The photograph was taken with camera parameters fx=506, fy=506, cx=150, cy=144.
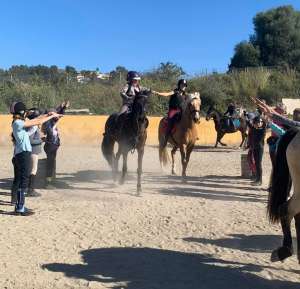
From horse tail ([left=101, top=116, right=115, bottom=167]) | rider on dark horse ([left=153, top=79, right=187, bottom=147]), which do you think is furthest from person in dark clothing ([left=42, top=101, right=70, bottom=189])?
rider on dark horse ([left=153, top=79, right=187, bottom=147])

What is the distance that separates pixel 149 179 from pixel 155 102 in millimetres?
16528

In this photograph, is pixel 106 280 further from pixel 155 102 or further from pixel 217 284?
pixel 155 102

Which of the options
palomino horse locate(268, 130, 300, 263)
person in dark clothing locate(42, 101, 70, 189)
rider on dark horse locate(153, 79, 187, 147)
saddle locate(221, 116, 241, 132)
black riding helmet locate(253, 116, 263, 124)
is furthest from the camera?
saddle locate(221, 116, 241, 132)

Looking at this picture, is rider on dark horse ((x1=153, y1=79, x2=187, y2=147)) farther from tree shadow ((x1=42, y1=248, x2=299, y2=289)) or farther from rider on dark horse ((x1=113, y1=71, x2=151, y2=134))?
tree shadow ((x1=42, y1=248, x2=299, y2=289))

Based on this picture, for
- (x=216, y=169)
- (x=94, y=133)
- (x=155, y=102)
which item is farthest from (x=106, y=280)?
(x=155, y=102)

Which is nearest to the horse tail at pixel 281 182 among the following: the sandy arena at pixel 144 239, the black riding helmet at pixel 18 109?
the sandy arena at pixel 144 239

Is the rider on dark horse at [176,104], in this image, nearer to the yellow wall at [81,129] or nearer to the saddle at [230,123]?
the saddle at [230,123]

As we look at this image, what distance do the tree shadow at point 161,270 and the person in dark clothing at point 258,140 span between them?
5.78 meters

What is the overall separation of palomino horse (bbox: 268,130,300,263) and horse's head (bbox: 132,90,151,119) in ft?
16.4

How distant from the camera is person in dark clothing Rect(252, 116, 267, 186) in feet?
38.2

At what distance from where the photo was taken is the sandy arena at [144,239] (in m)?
5.64

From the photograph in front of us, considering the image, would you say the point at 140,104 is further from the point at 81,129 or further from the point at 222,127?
the point at 81,129

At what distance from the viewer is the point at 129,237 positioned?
7.36 m

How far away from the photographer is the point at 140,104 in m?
10.8
